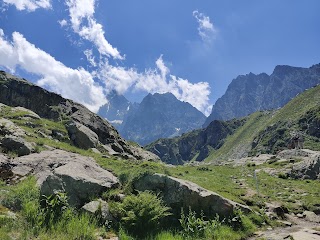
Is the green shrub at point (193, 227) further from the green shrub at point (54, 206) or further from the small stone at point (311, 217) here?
the small stone at point (311, 217)

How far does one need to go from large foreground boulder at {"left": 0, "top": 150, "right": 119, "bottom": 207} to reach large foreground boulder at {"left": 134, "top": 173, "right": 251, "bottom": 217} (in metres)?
2.31

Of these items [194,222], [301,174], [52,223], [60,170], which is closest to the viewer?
[52,223]

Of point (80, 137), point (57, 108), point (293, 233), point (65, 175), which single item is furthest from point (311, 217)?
point (57, 108)

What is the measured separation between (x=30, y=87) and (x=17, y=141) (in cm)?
5680

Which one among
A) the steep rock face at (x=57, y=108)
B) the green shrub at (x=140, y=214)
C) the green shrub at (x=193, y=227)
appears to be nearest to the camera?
the green shrub at (x=140, y=214)

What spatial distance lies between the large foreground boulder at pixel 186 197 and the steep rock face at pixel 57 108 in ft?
135

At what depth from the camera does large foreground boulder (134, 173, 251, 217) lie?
61.5 ft

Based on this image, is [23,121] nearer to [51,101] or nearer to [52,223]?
[51,101]

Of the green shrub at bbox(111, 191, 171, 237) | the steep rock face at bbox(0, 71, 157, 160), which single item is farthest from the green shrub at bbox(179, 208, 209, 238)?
the steep rock face at bbox(0, 71, 157, 160)

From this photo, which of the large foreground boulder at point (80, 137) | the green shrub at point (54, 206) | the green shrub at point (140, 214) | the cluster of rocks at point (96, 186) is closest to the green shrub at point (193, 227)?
the green shrub at point (140, 214)

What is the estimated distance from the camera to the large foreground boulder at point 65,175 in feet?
56.1

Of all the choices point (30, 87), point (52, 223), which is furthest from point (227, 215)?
point (30, 87)

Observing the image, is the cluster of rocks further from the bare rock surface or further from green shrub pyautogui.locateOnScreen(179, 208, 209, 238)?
green shrub pyautogui.locateOnScreen(179, 208, 209, 238)

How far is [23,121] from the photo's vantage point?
4819cm
